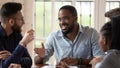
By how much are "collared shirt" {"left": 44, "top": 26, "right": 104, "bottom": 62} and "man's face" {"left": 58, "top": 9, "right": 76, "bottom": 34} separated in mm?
96

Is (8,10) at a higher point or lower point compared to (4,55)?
higher

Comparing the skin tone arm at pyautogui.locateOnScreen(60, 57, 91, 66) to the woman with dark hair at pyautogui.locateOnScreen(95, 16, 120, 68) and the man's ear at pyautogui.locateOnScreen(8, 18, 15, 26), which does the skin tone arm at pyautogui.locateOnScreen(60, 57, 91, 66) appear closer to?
the man's ear at pyautogui.locateOnScreen(8, 18, 15, 26)

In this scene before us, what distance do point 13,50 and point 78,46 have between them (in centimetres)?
77

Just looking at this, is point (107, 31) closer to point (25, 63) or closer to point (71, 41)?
point (25, 63)

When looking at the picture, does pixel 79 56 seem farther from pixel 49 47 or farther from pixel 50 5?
pixel 50 5

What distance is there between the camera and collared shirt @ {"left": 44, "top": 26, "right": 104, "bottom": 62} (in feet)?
9.02

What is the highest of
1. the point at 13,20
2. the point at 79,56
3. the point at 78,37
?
the point at 13,20

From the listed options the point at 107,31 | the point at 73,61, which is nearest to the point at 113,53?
the point at 107,31

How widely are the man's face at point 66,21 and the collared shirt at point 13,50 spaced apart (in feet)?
1.90

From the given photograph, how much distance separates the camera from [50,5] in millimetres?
3922

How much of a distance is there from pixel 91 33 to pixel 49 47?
1.59ft

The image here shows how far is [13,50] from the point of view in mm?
2307

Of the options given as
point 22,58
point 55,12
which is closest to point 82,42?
point 22,58

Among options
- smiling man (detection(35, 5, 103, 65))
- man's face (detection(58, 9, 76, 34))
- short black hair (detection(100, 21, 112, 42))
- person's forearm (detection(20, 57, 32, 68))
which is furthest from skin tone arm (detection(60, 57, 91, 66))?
short black hair (detection(100, 21, 112, 42))
